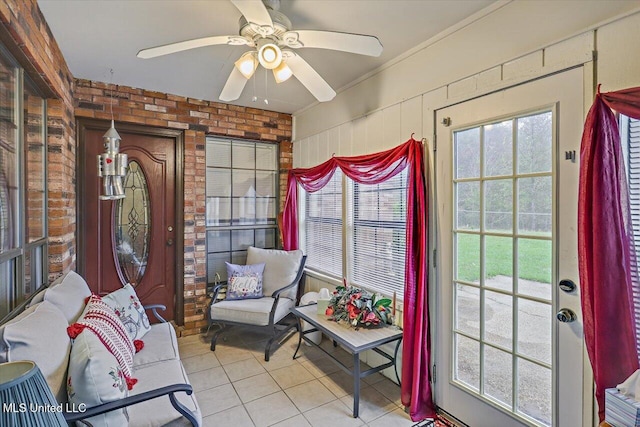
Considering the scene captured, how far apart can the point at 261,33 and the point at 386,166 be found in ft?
4.26

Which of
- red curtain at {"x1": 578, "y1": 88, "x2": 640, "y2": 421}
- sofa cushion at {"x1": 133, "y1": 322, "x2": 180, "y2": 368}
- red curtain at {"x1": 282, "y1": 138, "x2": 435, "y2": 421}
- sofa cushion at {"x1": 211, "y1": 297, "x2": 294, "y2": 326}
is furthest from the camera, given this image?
sofa cushion at {"x1": 211, "y1": 297, "x2": 294, "y2": 326}

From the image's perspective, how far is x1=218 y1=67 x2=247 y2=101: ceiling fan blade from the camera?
1906mm

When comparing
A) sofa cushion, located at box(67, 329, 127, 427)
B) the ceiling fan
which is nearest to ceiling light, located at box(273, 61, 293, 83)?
the ceiling fan

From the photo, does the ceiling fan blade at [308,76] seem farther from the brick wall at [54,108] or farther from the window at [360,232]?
the brick wall at [54,108]

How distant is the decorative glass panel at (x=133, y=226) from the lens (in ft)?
10.7

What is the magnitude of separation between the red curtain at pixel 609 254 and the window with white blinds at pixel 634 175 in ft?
0.09

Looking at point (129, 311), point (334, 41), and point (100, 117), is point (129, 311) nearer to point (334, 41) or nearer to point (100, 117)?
point (100, 117)

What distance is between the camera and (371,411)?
222cm

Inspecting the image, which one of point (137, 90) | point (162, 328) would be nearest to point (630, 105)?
point (162, 328)

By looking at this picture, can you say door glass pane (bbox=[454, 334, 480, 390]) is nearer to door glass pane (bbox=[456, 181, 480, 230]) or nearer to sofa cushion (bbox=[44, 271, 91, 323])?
door glass pane (bbox=[456, 181, 480, 230])

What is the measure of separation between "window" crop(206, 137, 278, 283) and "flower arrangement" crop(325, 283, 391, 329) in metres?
1.62

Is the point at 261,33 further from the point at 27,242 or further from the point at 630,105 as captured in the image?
the point at 27,242

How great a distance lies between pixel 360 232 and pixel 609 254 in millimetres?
1850

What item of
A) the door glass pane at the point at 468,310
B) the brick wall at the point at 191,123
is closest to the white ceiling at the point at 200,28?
the brick wall at the point at 191,123
